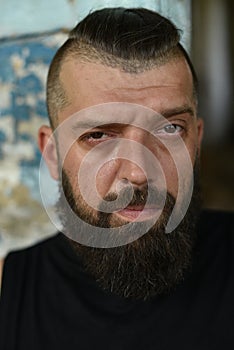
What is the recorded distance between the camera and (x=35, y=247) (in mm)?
1396

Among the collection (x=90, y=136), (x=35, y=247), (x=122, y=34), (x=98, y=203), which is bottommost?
(x=35, y=247)

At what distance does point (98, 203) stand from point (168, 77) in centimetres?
28

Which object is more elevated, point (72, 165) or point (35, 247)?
point (72, 165)

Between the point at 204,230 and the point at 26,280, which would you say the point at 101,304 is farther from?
the point at 204,230

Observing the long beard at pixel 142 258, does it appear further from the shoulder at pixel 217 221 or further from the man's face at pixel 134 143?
the shoulder at pixel 217 221

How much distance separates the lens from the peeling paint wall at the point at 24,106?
5.02 feet

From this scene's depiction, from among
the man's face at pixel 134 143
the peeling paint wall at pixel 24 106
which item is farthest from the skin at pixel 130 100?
the peeling paint wall at pixel 24 106

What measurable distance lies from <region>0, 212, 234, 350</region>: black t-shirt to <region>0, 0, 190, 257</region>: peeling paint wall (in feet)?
0.87

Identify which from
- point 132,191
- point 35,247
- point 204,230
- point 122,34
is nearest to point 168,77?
point 122,34

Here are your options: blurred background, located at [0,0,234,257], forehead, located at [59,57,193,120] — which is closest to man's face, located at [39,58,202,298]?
forehead, located at [59,57,193,120]

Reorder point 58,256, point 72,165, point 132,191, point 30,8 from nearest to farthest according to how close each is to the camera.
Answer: point 132,191
point 72,165
point 58,256
point 30,8

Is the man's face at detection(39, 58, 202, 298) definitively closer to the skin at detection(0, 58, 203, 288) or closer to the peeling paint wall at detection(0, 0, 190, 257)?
the skin at detection(0, 58, 203, 288)

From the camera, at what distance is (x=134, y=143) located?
1127 mm

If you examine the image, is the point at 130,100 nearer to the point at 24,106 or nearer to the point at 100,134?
the point at 100,134
